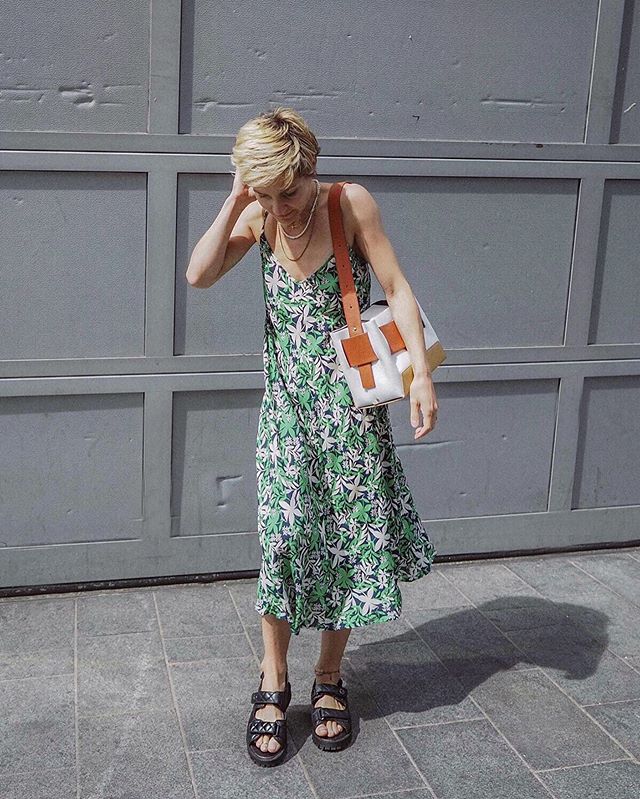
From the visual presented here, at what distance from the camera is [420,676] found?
348cm

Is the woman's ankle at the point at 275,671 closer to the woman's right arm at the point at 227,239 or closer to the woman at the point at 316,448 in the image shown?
the woman at the point at 316,448

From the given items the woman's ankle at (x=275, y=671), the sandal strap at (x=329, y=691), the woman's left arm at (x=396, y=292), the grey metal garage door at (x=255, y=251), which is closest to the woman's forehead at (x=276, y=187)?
the woman's left arm at (x=396, y=292)

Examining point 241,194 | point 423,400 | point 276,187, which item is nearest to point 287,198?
point 276,187

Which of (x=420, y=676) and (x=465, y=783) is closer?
(x=465, y=783)

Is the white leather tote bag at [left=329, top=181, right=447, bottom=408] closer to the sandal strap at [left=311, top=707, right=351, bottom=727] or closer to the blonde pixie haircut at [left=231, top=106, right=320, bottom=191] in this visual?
the blonde pixie haircut at [left=231, top=106, right=320, bottom=191]

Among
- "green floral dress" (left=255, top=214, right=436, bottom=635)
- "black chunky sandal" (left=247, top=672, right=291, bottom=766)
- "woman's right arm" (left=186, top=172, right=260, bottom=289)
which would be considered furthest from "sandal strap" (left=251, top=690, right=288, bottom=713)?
"woman's right arm" (left=186, top=172, right=260, bottom=289)

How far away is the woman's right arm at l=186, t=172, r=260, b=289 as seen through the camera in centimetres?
281

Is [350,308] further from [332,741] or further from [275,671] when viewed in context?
[332,741]

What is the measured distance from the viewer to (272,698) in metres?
3.05

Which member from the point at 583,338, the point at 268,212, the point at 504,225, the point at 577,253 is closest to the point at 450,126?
the point at 504,225

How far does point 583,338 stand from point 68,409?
2169 mm

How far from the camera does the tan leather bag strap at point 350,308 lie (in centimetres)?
283

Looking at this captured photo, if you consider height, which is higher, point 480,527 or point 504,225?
point 504,225

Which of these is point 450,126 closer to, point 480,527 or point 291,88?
point 291,88
